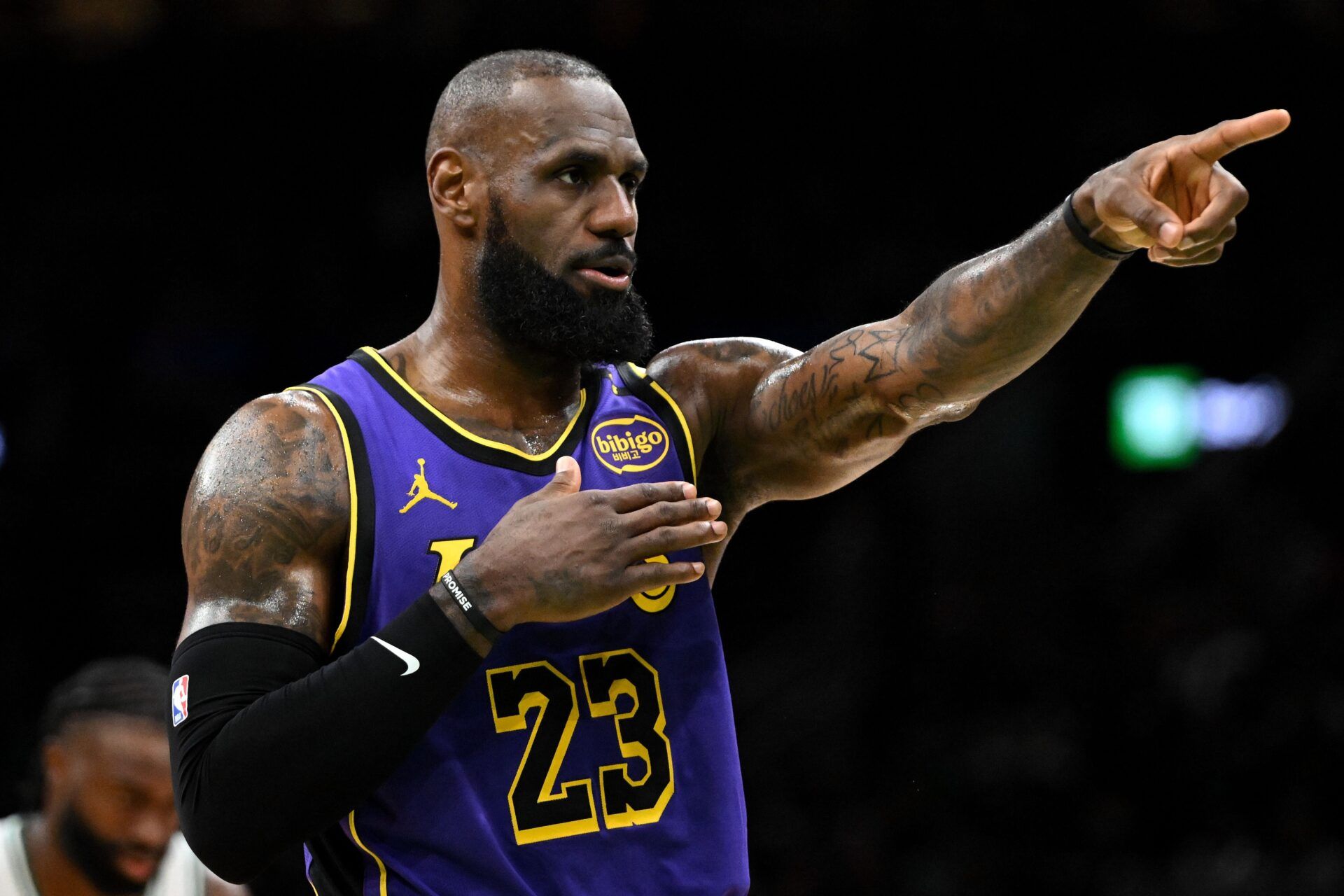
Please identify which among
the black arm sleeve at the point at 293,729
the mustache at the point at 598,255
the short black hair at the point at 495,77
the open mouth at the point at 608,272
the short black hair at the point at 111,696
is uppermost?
the short black hair at the point at 495,77

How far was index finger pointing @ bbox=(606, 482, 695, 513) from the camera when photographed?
2748 mm

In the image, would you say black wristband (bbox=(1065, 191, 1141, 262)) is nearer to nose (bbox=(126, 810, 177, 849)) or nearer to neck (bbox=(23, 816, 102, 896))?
nose (bbox=(126, 810, 177, 849))

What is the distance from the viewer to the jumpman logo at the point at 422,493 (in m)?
3.02

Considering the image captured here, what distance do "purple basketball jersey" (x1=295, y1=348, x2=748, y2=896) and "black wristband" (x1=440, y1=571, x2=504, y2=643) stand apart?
9.7 inches

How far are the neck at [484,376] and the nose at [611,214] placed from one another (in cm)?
30

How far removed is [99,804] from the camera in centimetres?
407

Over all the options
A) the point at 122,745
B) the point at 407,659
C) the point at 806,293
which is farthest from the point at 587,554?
the point at 806,293

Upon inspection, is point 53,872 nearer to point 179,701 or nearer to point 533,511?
point 179,701

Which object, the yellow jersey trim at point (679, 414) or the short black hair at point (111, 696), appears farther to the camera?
the short black hair at point (111, 696)

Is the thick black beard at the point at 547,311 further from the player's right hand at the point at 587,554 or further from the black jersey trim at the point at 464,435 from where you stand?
the player's right hand at the point at 587,554

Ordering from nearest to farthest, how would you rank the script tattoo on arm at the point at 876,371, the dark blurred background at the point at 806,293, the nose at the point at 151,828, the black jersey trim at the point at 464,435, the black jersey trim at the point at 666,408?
the script tattoo on arm at the point at 876,371 < the black jersey trim at the point at 464,435 < the black jersey trim at the point at 666,408 < the nose at the point at 151,828 < the dark blurred background at the point at 806,293

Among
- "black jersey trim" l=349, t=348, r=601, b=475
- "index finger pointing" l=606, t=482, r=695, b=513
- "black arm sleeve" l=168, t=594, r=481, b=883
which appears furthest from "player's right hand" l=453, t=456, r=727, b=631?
"black jersey trim" l=349, t=348, r=601, b=475

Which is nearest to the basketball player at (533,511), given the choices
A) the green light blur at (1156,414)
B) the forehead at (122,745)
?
the forehead at (122,745)

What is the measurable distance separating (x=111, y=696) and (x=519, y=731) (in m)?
1.70
